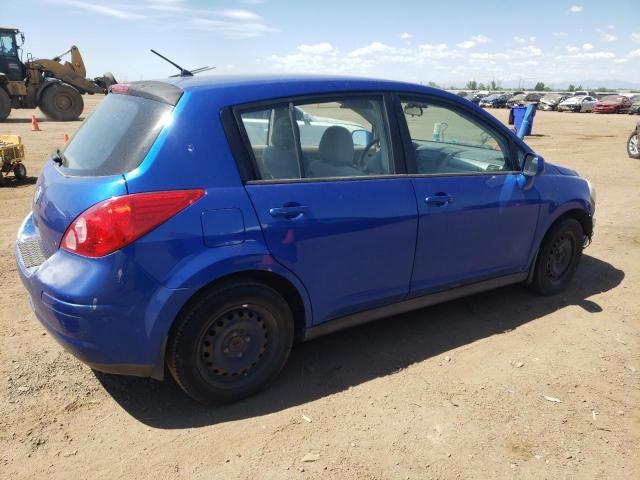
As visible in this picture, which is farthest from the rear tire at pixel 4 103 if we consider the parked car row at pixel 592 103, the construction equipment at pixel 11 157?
the parked car row at pixel 592 103

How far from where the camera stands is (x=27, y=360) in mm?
3184

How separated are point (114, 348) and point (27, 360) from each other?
3.67 ft

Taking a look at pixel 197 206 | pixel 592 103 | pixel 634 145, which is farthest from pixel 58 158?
pixel 592 103

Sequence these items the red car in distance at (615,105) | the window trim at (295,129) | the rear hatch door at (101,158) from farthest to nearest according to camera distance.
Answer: the red car in distance at (615,105) < the window trim at (295,129) < the rear hatch door at (101,158)

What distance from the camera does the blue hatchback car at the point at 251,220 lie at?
242 cm

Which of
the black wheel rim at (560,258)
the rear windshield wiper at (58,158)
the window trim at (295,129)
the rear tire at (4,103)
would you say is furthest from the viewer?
the rear tire at (4,103)

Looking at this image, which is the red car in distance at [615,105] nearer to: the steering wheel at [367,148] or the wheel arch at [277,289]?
the steering wheel at [367,148]

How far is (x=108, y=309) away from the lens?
7.83ft

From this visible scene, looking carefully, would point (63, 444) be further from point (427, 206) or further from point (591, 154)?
point (591, 154)

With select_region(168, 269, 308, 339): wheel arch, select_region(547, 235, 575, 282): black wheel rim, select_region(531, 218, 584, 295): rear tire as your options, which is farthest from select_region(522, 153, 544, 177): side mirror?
select_region(168, 269, 308, 339): wheel arch

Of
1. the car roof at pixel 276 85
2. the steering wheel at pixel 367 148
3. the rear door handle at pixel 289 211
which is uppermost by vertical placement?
the car roof at pixel 276 85

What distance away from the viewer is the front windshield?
19359mm

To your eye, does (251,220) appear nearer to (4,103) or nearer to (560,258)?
(560,258)

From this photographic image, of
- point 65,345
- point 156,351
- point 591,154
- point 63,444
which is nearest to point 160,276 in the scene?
point 156,351
